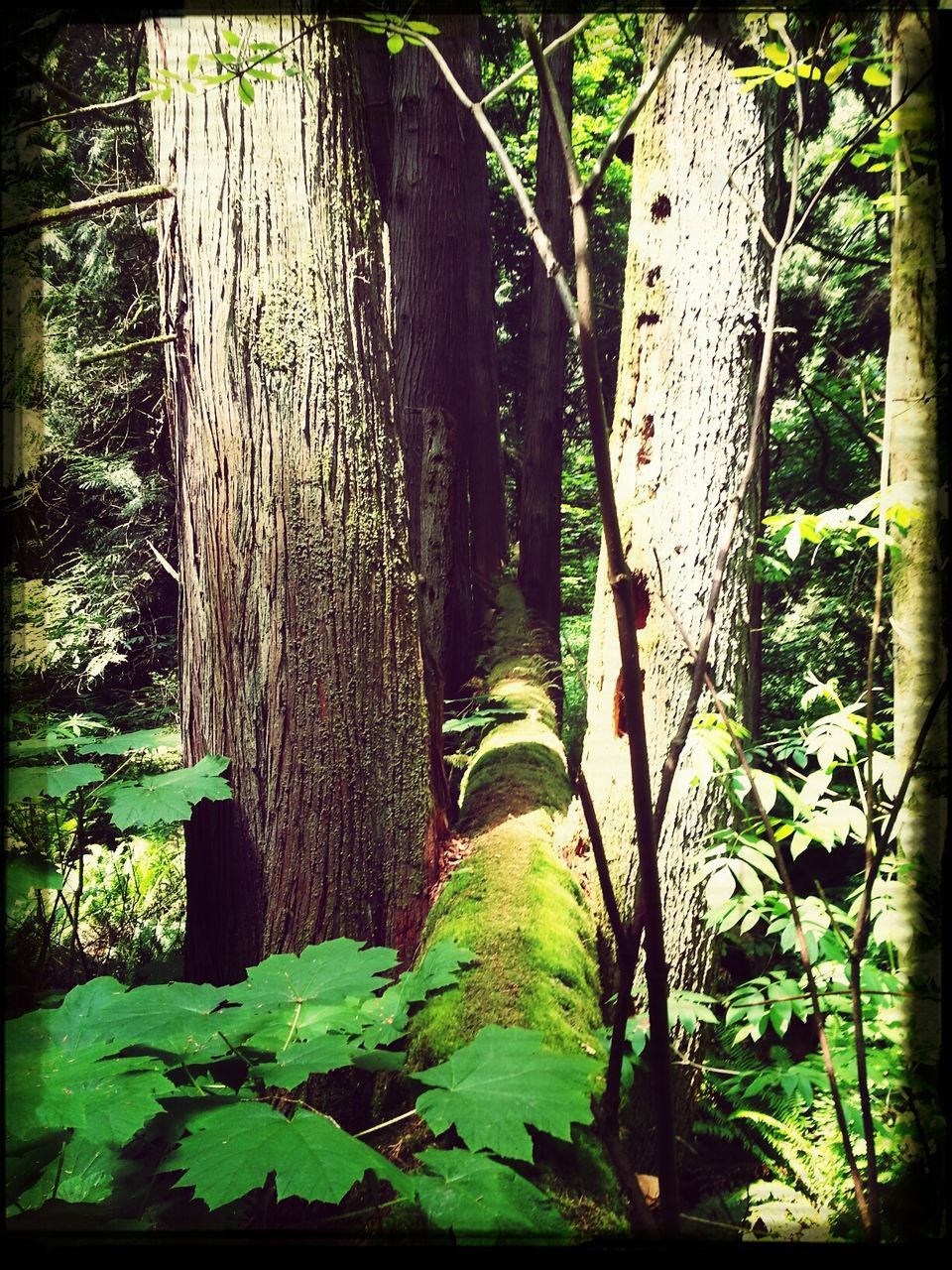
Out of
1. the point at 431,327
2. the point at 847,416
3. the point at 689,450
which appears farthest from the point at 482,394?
the point at 847,416

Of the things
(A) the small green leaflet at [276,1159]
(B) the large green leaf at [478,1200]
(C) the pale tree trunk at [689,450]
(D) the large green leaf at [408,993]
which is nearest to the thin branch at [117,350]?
(C) the pale tree trunk at [689,450]

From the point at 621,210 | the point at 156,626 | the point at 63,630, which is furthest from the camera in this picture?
the point at 621,210

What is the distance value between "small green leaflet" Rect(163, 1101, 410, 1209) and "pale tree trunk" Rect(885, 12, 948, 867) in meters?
1.05

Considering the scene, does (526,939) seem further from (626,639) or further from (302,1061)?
(626,639)

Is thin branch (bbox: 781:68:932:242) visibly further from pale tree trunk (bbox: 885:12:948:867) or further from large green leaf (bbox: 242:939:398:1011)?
large green leaf (bbox: 242:939:398:1011)

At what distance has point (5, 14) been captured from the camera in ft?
4.58

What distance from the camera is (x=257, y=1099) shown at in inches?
36.0

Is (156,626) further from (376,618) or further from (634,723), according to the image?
(634,723)

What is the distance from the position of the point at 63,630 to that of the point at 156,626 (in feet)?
0.93

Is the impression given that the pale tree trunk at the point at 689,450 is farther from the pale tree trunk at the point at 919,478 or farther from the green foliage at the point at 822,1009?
the pale tree trunk at the point at 919,478

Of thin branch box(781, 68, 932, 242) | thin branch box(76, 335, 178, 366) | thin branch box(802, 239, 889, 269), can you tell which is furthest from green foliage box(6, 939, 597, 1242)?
thin branch box(802, 239, 889, 269)

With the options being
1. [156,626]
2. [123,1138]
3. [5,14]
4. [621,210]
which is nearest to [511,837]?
[123,1138]

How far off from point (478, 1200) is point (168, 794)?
0.87 meters

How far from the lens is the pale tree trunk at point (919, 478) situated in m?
1.28
